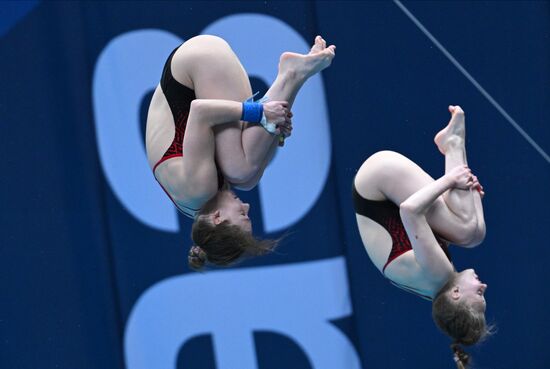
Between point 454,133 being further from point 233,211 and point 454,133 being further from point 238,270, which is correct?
point 238,270

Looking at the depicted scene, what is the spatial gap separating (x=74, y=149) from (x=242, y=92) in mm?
1993

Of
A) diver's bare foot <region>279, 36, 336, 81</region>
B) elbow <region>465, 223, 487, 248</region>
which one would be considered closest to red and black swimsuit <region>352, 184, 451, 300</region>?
elbow <region>465, 223, 487, 248</region>

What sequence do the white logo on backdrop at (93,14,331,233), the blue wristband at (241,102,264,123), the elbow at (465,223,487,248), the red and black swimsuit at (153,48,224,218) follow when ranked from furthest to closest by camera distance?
the white logo on backdrop at (93,14,331,233) → the elbow at (465,223,487,248) → the red and black swimsuit at (153,48,224,218) → the blue wristband at (241,102,264,123)

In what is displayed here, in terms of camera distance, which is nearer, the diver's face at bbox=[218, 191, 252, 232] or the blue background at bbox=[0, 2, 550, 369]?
the diver's face at bbox=[218, 191, 252, 232]

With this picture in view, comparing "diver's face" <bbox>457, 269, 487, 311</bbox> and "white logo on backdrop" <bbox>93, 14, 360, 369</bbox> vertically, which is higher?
"white logo on backdrop" <bbox>93, 14, 360, 369</bbox>

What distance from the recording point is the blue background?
17.5ft

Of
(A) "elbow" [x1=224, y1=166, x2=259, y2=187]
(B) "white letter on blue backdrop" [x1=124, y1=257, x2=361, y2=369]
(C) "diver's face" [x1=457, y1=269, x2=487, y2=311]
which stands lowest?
(C) "diver's face" [x1=457, y1=269, x2=487, y2=311]

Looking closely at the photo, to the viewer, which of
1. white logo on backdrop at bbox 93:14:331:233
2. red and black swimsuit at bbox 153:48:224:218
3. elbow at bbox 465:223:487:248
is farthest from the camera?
white logo on backdrop at bbox 93:14:331:233

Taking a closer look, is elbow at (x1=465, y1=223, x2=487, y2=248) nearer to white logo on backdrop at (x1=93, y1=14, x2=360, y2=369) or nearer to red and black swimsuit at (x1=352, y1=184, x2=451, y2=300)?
red and black swimsuit at (x1=352, y1=184, x2=451, y2=300)

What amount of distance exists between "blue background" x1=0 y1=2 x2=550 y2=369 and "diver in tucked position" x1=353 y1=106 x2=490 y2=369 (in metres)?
1.48

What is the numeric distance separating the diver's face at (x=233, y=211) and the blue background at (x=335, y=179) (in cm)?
182

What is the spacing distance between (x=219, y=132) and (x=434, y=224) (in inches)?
34.1

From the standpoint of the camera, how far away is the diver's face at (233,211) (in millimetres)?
3551

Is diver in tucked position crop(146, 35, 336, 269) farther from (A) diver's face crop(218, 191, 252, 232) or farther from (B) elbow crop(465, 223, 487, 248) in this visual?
(B) elbow crop(465, 223, 487, 248)
